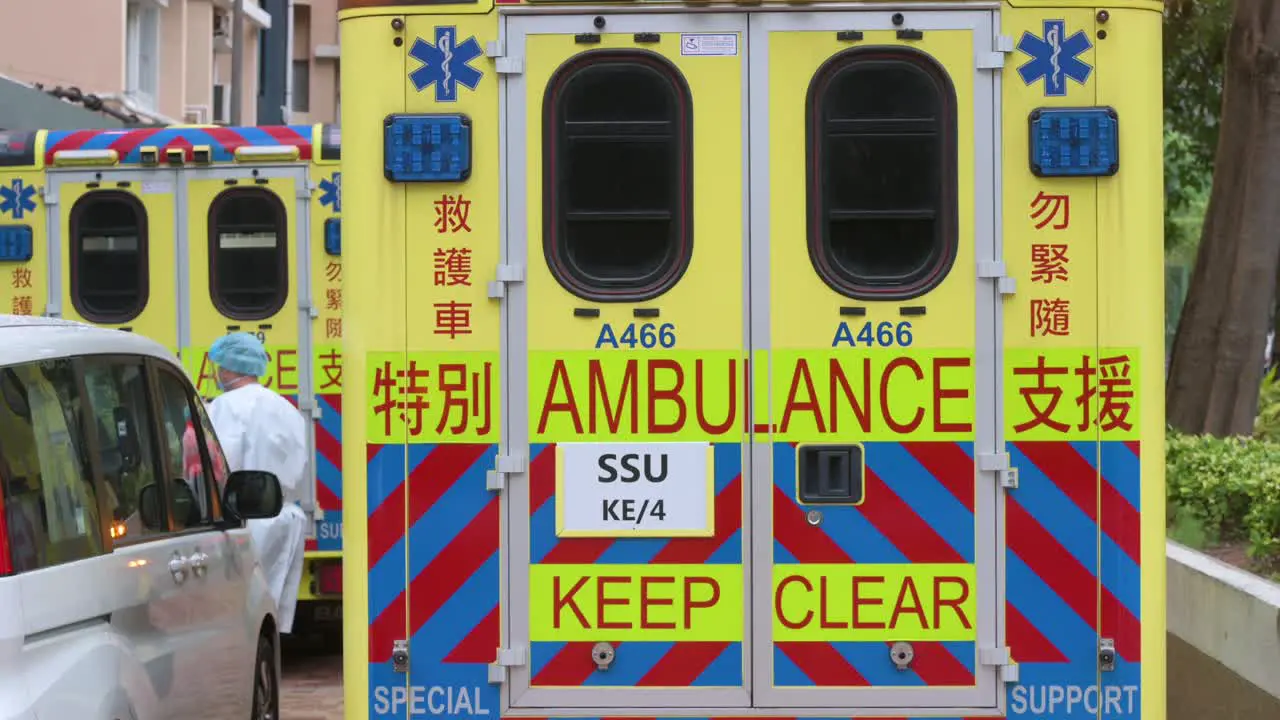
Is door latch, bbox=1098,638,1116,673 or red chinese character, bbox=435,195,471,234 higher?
red chinese character, bbox=435,195,471,234

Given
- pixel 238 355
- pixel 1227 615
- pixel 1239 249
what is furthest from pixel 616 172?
pixel 1239 249

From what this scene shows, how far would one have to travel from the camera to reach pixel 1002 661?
5.77 m

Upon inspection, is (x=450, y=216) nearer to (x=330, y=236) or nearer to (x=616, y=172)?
(x=616, y=172)

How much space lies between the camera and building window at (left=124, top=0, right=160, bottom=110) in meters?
31.3

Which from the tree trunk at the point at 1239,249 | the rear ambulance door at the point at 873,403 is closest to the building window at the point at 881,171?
the rear ambulance door at the point at 873,403

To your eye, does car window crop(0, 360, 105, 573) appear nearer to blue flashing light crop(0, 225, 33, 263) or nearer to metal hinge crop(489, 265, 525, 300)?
metal hinge crop(489, 265, 525, 300)

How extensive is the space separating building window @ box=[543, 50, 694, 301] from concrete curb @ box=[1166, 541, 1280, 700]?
3228 mm

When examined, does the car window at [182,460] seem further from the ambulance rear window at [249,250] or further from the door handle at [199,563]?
the ambulance rear window at [249,250]

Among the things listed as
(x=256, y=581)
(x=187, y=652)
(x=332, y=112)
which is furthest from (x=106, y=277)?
(x=332, y=112)

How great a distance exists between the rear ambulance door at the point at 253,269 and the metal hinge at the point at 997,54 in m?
6.31

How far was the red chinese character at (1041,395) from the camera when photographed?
5.80m

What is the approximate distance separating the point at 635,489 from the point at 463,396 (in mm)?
538

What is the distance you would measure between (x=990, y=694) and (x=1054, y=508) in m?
0.54

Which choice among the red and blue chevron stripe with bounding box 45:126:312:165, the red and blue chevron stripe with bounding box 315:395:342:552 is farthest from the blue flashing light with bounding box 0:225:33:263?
the red and blue chevron stripe with bounding box 315:395:342:552
